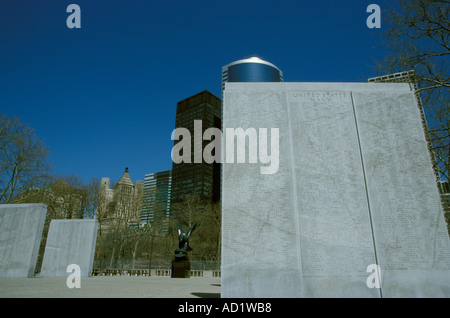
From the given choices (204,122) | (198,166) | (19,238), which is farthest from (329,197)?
(204,122)

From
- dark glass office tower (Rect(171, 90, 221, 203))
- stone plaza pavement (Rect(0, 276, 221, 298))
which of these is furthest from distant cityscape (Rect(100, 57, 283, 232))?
stone plaza pavement (Rect(0, 276, 221, 298))

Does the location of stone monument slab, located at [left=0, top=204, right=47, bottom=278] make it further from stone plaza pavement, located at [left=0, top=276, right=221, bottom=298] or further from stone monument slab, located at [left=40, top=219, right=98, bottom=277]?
stone plaza pavement, located at [left=0, top=276, right=221, bottom=298]

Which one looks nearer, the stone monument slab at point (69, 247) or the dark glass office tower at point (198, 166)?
the stone monument slab at point (69, 247)

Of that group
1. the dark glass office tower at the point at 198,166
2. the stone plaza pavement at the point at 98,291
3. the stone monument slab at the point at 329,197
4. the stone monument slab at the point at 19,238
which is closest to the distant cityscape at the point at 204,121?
the dark glass office tower at the point at 198,166

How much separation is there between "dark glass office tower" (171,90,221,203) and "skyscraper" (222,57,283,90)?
1672 cm

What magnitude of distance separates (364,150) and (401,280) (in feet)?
13.6

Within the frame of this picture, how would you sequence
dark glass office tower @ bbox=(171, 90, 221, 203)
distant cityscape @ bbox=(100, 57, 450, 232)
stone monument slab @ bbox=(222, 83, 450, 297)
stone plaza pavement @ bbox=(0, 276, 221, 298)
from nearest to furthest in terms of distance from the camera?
stone plaza pavement @ bbox=(0, 276, 221, 298) < stone monument slab @ bbox=(222, 83, 450, 297) < distant cityscape @ bbox=(100, 57, 450, 232) < dark glass office tower @ bbox=(171, 90, 221, 203)

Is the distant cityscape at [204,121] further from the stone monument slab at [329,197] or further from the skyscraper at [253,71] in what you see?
the stone monument slab at [329,197]

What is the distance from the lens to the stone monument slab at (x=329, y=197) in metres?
8.05

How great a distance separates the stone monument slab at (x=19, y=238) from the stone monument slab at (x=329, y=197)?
43.1 ft

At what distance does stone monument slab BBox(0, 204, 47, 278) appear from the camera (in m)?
15.1

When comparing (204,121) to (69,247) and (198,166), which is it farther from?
(69,247)

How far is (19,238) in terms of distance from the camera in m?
15.5
